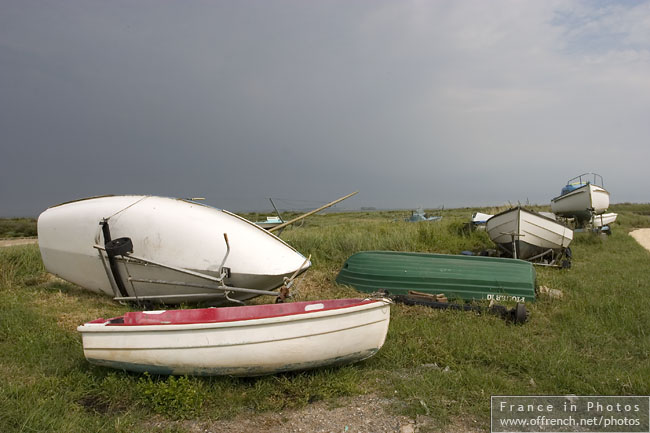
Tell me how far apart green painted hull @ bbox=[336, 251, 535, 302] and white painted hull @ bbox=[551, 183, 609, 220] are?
11.1 meters

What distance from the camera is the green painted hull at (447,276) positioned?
672 cm

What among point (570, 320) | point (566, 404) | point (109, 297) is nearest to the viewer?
point (566, 404)

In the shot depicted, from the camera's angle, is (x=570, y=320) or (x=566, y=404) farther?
(x=570, y=320)

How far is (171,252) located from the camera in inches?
242

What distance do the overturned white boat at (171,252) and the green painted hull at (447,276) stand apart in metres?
1.71

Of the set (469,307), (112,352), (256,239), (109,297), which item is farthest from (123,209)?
(469,307)

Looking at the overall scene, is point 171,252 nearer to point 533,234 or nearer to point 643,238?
point 533,234

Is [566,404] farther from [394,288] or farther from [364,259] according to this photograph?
[364,259]

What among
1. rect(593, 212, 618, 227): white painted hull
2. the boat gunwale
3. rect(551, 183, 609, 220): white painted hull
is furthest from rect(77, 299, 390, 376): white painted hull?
rect(593, 212, 618, 227): white painted hull

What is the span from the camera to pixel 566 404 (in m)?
3.54

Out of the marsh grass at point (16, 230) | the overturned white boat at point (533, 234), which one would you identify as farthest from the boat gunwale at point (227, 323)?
the marsh grass at point (16, 230)

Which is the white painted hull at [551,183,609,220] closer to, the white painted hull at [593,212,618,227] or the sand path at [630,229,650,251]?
the white painted hull at [593,212,618,227]

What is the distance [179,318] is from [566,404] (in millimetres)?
4068

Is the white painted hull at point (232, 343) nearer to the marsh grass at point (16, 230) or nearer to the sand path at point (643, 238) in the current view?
the sand path at point (643, 238)
